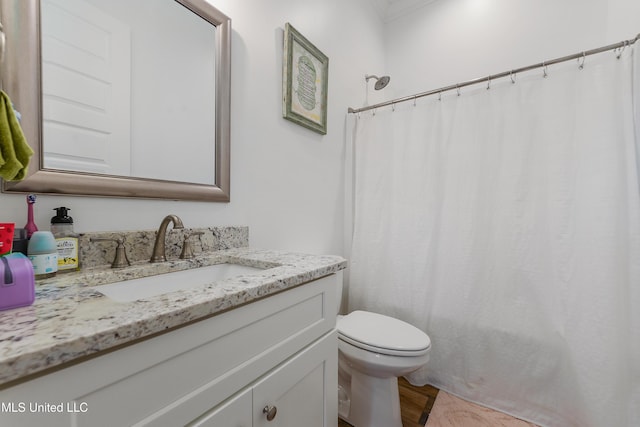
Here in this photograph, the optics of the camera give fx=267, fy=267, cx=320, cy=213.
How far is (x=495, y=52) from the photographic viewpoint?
1.82 meters

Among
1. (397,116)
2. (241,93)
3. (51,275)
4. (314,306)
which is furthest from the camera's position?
(397,116)

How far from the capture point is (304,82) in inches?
58.0

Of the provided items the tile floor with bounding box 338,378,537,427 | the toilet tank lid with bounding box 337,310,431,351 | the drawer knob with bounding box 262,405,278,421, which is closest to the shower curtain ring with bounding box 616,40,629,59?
the toilet tank lid with bounding box 337,310,431,351

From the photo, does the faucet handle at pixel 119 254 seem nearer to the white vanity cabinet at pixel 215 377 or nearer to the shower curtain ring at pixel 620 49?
the white vanity cabinet at pixel 215 377

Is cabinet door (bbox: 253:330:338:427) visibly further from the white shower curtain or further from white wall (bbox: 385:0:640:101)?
white wall (bbox: 385:0:640:101)

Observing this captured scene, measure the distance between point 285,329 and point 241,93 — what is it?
0.98 meters

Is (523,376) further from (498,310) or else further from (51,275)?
(51,275)

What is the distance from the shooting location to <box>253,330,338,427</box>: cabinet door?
0.65 metres

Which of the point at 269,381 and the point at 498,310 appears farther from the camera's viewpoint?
the point at 498,310

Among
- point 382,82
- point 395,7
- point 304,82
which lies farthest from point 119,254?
point 395,7

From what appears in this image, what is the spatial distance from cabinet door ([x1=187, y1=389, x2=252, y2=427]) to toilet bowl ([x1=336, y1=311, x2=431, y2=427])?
2.26ft

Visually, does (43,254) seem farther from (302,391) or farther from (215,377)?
(302,391)

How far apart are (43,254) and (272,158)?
0.89 m

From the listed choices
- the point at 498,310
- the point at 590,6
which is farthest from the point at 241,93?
the point at 590,6
